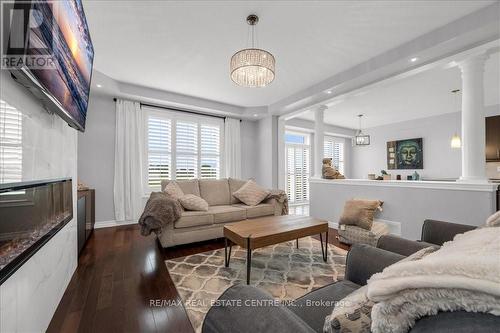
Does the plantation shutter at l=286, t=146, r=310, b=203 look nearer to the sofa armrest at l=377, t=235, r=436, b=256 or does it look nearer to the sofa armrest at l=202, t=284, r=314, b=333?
the sofa armrest at l=377, t=235, r=436, b=256

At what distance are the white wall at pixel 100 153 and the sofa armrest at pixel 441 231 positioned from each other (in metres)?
4.70

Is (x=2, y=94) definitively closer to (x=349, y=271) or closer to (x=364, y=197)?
(x=349, y=271)

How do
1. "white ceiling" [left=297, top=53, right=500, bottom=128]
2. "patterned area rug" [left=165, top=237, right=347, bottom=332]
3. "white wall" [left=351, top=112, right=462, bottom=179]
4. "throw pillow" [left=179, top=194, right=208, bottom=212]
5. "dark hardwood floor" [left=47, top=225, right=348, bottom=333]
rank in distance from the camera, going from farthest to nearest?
"white wall" [left=351, top=112, right=462, bottom=179]
"white ceiling" [left=297, top=53, right=500, bottom=128]
"throw pillow" [left=179, top=194, right=208, bottom=212]
"patterned area rug" [left=165, top=237, right=347, bottom=332]
"dark hardwood floor" [left=47, top=225, right=348, bottom=333]

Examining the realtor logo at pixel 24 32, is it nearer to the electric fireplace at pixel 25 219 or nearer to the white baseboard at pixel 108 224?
the electric fireplace at pixel 25 219

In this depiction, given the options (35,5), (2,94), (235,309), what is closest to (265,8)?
(35,5)

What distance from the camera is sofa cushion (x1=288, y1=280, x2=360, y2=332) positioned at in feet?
3.18

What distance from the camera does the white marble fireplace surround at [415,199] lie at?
2.33 meters

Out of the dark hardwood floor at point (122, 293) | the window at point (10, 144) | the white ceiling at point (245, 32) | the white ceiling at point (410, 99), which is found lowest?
the dark hardwood floor at point (122, 293)

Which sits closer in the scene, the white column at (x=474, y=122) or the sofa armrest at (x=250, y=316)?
the sofa armrest at (x=250, y=316)

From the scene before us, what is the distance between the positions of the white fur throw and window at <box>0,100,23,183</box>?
1.55 meters

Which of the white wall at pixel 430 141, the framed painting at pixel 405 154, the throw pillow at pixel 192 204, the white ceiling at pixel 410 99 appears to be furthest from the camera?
the framed painting at pixel 405 154

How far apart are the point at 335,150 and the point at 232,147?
4461 millimetres

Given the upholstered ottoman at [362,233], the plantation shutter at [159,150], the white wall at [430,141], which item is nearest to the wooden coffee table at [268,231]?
the upholstered ottoman at [362,233]

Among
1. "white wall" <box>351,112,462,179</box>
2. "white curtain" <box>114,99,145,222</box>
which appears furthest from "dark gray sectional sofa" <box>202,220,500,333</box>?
"white wall" <box>351,112,462,179</box>
